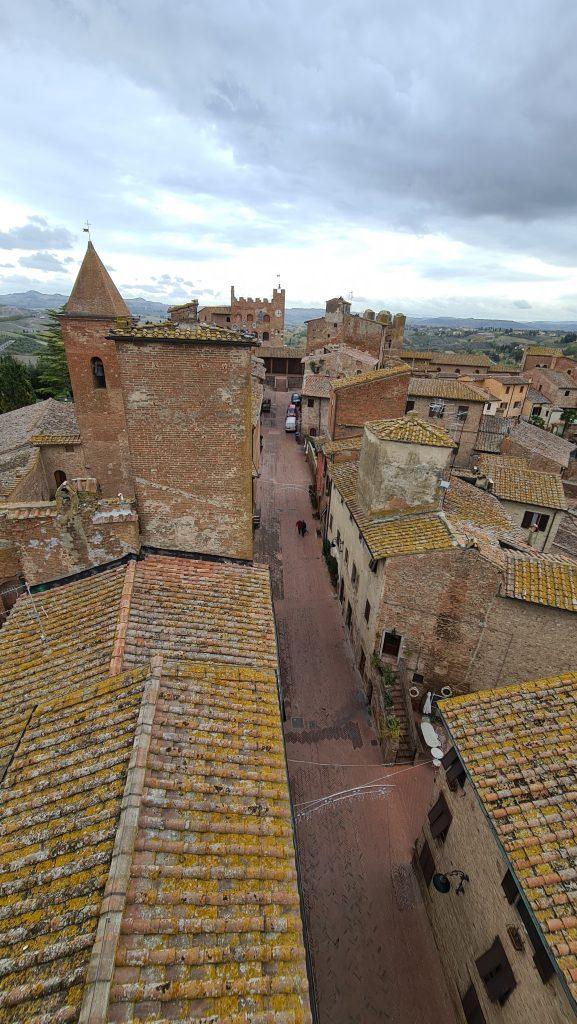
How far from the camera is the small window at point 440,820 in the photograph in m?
10.1

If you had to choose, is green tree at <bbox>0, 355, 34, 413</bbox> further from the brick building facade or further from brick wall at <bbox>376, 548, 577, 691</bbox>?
brick wall at <bbox>376, 548, 577, 691</bbox>

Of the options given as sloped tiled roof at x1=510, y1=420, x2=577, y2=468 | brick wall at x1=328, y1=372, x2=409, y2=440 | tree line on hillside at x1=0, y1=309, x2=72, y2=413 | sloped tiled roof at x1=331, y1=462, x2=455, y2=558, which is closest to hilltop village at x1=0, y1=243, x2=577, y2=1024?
sloped tiled roof at x1=331, y1=462, x2=455, y2=558

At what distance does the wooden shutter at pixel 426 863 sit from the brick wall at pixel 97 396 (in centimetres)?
1403

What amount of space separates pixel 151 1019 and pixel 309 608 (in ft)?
60.3

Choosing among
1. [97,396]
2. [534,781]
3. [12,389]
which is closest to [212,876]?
[534,781]

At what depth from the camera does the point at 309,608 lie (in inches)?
885

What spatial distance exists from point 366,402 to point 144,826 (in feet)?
82.3

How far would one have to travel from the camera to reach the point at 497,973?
804 centimetres

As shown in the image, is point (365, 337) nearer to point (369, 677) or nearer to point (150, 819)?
point (369, 677)

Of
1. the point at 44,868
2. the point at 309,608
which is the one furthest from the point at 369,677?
the point at 44,868

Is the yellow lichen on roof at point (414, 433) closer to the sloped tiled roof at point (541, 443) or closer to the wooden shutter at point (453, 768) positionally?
the wooden shutter at point (453, 768)

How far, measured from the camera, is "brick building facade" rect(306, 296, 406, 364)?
172ft

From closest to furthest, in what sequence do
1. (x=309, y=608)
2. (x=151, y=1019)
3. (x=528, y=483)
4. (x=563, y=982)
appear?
1. (x=151, y=1019)
2. (x=563, y=982)
3. (x=309, y=608)
4. (x=528, y=483)

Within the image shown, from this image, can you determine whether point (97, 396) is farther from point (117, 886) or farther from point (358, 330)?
point (358, 330)
